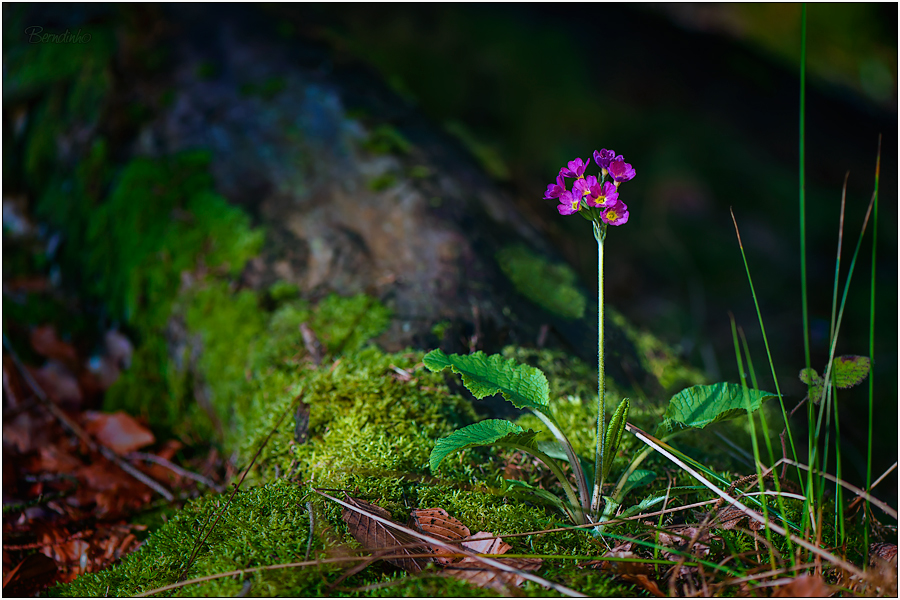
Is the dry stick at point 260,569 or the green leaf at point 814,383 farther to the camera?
the green leaf at point 814,383

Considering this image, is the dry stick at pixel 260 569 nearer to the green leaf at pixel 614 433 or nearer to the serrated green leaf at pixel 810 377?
the green leaf at pixel 614 433

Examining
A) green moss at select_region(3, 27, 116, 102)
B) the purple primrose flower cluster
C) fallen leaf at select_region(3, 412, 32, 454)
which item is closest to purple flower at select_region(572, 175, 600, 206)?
the purple primrose flower cluster

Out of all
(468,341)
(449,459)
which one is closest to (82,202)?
(468,341)

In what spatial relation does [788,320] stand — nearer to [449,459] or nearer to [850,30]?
[850,30]

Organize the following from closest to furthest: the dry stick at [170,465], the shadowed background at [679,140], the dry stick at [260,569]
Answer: the dry stick at [260,569], the dry stick at [170,465], the shadowed background at [679,140]

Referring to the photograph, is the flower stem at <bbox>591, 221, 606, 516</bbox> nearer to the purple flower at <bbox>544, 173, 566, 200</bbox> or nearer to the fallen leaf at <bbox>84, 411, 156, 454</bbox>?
the purple flower at <bbox>544, 173, 566, 200</bbox>

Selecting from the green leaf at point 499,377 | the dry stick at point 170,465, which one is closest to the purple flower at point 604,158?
the green leaf at point 499,377
